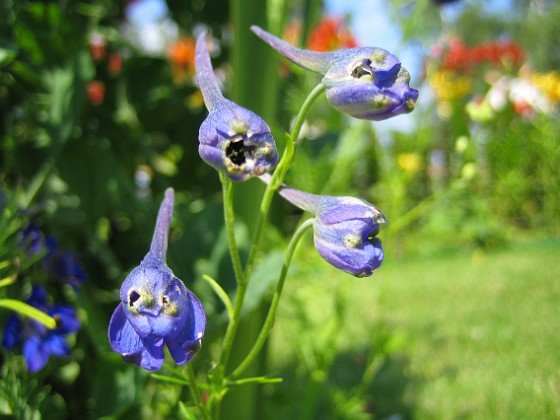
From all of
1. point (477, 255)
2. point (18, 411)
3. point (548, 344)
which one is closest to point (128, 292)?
point (18, 411)

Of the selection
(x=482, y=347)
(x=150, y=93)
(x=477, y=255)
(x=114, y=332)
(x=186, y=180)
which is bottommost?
(x=477, y=255)

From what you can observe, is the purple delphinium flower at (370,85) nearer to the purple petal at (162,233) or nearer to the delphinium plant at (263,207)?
the delphinium plant at (263,207)

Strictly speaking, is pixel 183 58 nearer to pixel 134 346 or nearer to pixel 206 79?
pixel 206 79

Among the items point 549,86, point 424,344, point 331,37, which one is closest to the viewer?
point 331,37

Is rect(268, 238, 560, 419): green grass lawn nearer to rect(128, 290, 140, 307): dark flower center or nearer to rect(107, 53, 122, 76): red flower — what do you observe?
rect(107, 53, 122, 76): red flower

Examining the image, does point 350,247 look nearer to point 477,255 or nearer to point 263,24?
point 263,24

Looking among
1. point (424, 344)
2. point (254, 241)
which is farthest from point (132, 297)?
point (424, 344)
